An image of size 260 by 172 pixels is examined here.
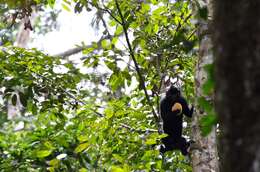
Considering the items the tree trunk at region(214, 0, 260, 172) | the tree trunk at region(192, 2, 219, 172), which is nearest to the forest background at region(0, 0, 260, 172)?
the tree trunk at region(192, 2, 219, 172)

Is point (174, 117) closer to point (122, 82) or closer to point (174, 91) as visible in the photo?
point (174, 91)

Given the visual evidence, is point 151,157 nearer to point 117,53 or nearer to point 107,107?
point 107,107

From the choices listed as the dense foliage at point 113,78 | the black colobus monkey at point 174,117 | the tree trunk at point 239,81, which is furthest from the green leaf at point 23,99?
the tree trunk at point 239,81

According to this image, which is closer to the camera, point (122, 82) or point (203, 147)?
point (203, 147)

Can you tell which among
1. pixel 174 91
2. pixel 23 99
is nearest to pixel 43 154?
pixel 23 99

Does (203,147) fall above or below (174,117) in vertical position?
below

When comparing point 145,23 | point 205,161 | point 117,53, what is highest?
point 145,23

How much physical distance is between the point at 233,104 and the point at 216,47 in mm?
133

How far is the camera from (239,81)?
0.86m

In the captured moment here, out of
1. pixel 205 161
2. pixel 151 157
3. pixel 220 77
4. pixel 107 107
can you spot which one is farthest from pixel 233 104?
pixel 107 107

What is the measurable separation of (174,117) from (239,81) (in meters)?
4.40

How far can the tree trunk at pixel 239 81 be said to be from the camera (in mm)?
830

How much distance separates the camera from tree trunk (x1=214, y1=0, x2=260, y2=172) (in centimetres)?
83

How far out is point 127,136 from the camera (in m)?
4.17
